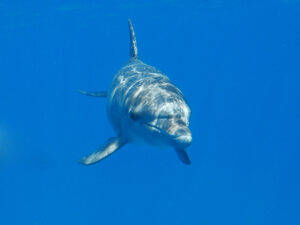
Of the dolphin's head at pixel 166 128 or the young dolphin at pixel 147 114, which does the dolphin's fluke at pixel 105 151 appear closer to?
the young dolphin at pixel 147 114

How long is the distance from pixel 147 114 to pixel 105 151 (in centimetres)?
150

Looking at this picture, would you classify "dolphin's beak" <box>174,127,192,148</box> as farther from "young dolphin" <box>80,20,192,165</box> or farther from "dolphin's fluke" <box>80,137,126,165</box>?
"dolphin's fluke" <box>80,137,126,165</box>

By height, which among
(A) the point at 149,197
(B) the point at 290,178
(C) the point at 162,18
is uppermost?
(C) the point at 162,18

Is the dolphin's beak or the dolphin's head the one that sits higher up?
Answer: the dolphin's head

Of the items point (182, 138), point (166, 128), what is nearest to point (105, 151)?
point (166, 128)

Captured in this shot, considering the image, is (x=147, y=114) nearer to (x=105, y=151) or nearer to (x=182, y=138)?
(x=182, y=138)

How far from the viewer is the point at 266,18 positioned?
5234cm

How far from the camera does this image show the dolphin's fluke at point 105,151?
6.67 meters

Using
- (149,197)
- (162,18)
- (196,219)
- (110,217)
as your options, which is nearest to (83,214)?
(110,217)

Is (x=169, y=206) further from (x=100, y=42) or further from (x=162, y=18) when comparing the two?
(x=100, y=42)

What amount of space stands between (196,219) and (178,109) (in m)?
22.0

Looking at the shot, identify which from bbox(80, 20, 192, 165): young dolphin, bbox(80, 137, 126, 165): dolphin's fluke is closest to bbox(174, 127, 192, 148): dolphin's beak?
bbox(80, 20, 192, 165): young dolphin

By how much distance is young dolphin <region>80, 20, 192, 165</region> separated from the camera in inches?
209

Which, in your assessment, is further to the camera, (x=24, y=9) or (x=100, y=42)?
(x=100, y=42)
